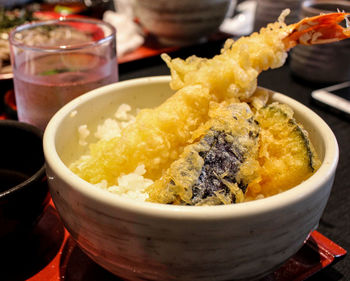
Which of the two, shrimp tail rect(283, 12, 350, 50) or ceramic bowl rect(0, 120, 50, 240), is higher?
shrimp tail rect(283, 12, 350, 50)

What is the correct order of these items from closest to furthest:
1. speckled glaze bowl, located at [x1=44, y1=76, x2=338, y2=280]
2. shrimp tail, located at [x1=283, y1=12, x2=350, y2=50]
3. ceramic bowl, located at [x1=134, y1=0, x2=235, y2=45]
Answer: speckled glaze bowl, located at [x1=44, y1=76, x2=338, y2=280] → shrimp tail, located at [x1=283, y1=12, x2=350, y2=50] → ceramic bowl, located at [x1=134, y1=0, x2=235, y2=45]

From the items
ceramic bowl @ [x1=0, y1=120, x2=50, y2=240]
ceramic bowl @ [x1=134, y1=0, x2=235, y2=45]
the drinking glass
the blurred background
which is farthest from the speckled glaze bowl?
ceramic bowl @ [x1=134, y1=0, x2=235, y2=45]

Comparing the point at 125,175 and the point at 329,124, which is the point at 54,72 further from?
the point at 329,124

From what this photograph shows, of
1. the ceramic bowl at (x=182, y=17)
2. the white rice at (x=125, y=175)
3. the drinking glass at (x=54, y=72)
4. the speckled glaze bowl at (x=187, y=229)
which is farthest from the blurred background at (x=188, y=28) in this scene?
the speckled glaze bowl at (x=187, y=229)

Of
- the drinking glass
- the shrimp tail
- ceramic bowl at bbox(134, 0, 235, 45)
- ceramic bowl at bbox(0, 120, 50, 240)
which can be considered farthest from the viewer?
ceramic bowl at bbox(134, 0, 235, 45)

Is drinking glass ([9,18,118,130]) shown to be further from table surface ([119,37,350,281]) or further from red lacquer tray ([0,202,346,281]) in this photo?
table surface ([119,37,350,281])

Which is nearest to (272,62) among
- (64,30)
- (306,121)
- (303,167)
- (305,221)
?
(306,121)

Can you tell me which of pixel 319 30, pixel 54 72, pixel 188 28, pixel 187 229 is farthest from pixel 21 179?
pixel 188 28

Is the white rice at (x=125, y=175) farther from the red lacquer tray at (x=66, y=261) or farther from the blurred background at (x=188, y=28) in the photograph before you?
the blurred background at (x=188, y=28)
